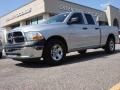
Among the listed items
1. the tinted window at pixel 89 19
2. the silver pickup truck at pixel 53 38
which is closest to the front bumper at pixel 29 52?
the silver pickup truck at pixel 53 38

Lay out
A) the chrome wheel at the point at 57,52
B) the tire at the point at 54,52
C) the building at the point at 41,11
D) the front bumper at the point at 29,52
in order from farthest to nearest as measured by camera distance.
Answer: the building at the point at 41,11, the chrome wheel at the point at 57,52, the tire at the point at 54,52, the front bumper at the point at 29,52

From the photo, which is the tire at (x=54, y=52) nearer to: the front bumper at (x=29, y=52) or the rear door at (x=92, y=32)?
the front bumper at (x=29, y=52)

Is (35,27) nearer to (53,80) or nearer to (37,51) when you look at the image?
(37,51)

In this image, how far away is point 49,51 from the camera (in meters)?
7.86

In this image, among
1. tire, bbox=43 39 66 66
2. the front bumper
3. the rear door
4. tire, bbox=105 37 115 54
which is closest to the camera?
the front bumper

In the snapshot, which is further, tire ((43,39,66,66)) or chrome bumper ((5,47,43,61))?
tire ((43,39,66,66))

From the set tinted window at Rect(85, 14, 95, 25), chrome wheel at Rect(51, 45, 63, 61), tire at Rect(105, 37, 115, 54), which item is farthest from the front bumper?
tire at Rect(105, 37, 115, 54)

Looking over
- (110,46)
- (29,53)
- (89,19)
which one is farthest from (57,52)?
(110,46)

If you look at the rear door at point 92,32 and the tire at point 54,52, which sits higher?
the rear door at point 92,32

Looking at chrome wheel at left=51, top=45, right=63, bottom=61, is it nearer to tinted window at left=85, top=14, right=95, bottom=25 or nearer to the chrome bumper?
the chrome bumper

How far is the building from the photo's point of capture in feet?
104

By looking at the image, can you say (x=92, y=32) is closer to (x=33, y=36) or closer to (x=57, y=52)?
(x=57, y=52)

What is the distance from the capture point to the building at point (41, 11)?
31.6 metres

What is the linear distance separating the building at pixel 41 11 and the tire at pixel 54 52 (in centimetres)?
1805
